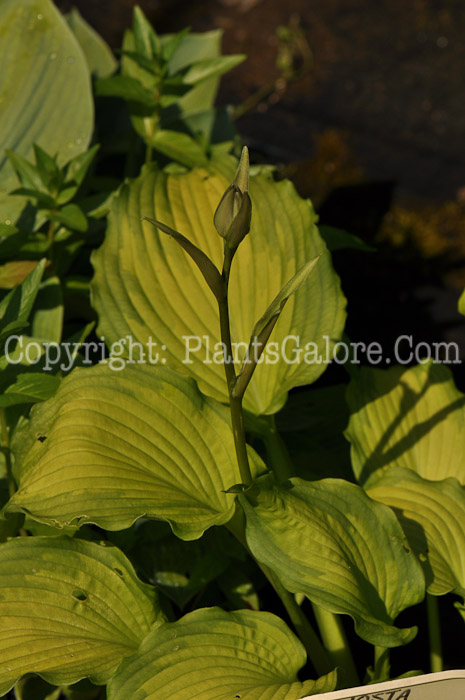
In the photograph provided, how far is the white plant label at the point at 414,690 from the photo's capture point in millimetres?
775

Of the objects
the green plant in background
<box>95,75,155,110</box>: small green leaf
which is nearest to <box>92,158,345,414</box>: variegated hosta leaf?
the green plant in background

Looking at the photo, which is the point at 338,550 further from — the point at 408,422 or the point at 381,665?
the point at 408,422

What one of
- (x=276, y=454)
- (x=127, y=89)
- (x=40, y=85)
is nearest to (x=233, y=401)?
(x=276, y=454)

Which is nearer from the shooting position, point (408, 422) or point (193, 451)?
point (193, 451)

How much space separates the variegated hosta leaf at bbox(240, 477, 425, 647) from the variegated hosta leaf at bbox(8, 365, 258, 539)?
0.06 m

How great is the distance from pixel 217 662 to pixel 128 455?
0.26 meters

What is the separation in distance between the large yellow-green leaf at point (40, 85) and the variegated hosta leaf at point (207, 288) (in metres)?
0.35

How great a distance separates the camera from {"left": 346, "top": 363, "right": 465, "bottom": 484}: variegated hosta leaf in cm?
114

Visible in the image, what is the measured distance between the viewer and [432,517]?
103cm

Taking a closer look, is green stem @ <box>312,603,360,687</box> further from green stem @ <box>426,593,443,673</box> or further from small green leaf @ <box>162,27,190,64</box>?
small green leaf @ <box>162,27,190,64</box>

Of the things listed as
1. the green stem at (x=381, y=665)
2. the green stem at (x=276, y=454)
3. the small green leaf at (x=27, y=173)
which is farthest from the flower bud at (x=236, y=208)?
the small green leaf at (x=27, y=173)

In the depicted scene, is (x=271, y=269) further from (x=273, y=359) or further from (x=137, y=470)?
(x=137, y=470)

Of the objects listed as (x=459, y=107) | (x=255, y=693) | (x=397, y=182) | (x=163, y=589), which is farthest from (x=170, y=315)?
(x=459, y=107)

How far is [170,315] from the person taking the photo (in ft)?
3.76
